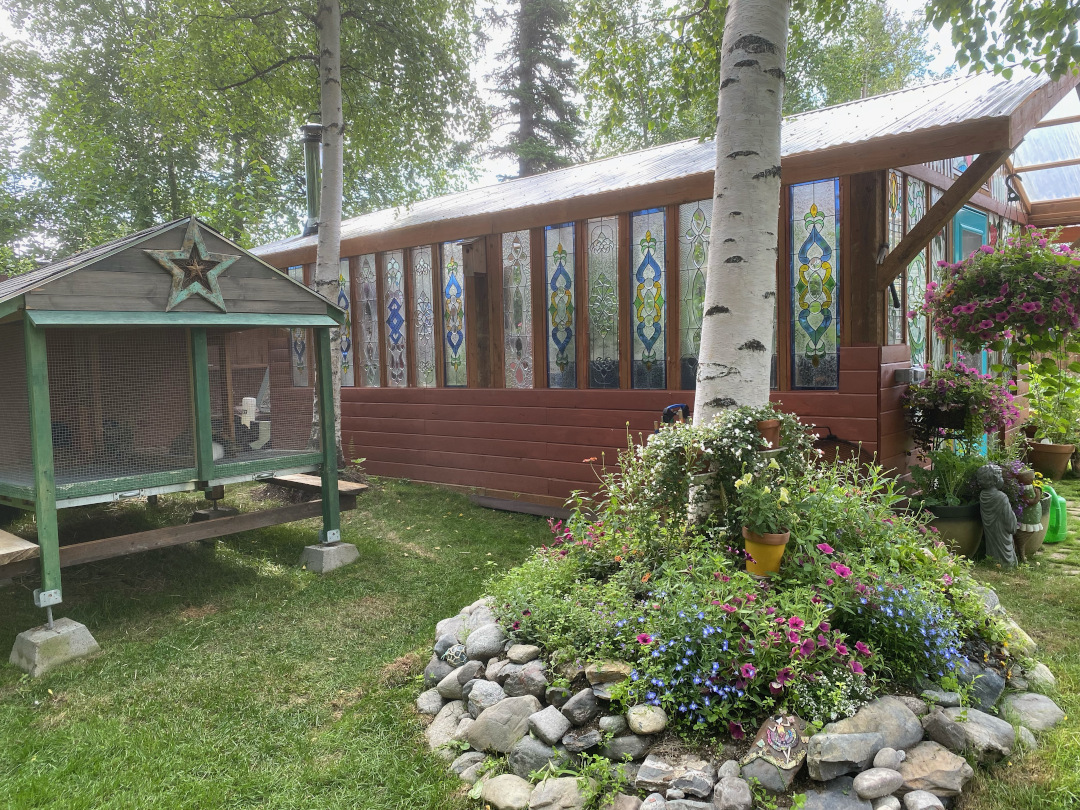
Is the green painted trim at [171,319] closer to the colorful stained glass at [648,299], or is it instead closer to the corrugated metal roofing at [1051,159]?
the colorful stained glass at [648,299]

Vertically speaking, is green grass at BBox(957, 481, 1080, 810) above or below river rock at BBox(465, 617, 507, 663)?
below

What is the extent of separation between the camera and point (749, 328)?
3.79 meters

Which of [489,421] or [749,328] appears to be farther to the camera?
[489,421]

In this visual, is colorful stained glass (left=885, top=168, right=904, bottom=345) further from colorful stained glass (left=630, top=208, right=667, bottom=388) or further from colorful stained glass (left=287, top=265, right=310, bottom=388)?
colorful stained glass (left=287, top=265, right=310, bottom=388)

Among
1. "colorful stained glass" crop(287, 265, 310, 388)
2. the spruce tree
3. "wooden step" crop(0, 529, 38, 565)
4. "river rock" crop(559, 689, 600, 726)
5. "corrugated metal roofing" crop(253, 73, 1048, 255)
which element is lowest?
"river rock" crop(559, 689, 600, 726)

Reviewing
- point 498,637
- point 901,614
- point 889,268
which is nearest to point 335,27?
point 889,268

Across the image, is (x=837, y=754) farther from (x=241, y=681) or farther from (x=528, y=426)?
(x=528, y=426)

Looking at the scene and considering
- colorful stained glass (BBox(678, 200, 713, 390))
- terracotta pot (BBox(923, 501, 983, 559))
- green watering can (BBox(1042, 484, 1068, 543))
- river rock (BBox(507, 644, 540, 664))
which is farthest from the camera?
colorful stained glass (BBox(678, 200, 713, 390))

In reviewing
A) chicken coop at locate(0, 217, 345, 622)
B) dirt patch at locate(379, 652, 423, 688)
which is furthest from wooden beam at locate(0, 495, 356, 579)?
dirt patch at locate(379, 652, 423, 688)

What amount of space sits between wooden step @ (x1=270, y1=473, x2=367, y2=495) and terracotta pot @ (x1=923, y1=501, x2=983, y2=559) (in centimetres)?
461

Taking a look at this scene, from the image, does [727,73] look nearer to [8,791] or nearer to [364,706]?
[364,706]

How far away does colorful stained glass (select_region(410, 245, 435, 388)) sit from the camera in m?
8.93

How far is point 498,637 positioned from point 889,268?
13.2 feet

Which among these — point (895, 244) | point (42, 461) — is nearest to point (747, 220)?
point (895, 244)
